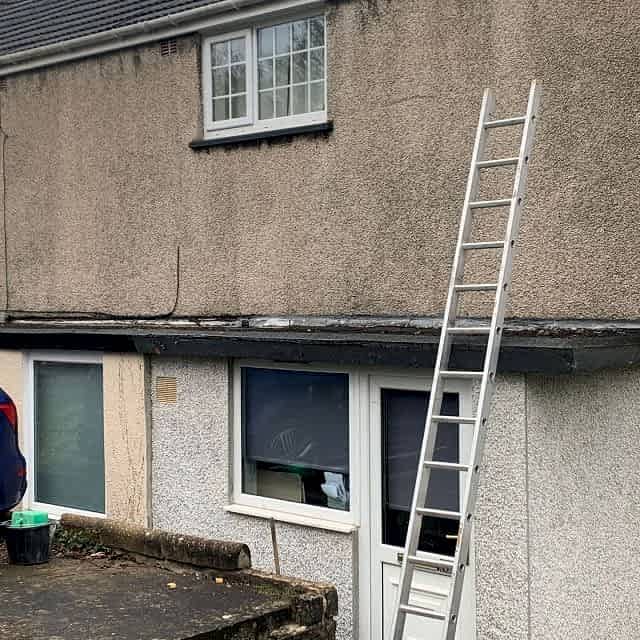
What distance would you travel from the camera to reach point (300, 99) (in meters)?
9.23

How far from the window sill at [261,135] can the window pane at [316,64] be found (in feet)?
1.55

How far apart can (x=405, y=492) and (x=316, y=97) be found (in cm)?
365

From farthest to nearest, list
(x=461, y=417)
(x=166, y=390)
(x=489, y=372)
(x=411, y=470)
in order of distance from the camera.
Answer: (x=166, y=390) → (x=411, y=470) → (x=461, y=417) → (x=489, y=372)

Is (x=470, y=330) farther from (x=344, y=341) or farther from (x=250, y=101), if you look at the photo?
(x=250, y=101)

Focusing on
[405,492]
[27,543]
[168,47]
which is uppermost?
[168,47]

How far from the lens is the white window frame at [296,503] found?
8.31m

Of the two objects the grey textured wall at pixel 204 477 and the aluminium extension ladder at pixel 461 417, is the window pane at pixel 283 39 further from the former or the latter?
the grey textured wall at pixel 204 477

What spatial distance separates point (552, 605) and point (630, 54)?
4.03m

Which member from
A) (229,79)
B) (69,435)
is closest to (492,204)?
(229,79)

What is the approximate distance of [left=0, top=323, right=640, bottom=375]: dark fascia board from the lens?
21.9 ft

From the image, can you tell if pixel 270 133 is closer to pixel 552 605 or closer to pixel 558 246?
pixel 558 246

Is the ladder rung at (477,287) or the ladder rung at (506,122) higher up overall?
the ladder rung at (506,122)

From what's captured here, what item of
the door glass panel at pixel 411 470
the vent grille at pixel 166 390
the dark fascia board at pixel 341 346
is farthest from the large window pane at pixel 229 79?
the door glass panel at pixel 411 470

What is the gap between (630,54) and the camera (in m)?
7.39
